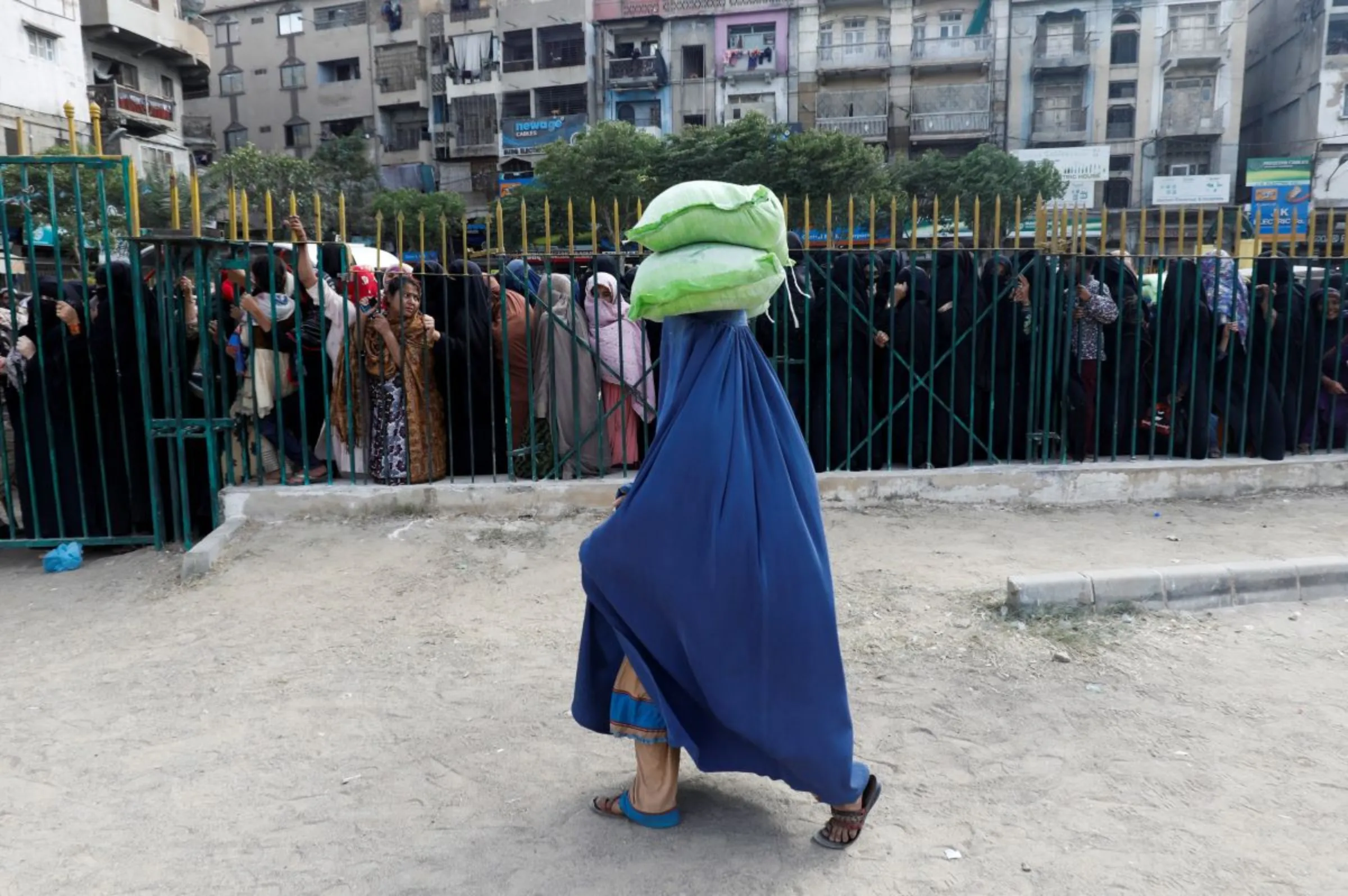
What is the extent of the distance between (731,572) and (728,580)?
2cm

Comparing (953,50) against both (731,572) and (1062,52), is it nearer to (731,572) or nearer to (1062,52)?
(1062,52)

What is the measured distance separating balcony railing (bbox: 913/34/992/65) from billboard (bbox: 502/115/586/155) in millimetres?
13593

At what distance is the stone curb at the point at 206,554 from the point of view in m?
5.04

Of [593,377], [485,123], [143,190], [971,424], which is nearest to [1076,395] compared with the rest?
[971,424]

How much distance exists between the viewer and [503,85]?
41.8 metres

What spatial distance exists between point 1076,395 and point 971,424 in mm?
775

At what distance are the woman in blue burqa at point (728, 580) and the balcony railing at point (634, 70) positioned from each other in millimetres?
40233

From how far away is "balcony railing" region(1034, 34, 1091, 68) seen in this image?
37.2m

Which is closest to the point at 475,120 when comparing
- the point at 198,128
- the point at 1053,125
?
the point at 198,128

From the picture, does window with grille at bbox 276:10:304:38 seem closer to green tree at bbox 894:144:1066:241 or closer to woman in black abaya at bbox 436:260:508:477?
green tree at bbox 894:144:1066:241

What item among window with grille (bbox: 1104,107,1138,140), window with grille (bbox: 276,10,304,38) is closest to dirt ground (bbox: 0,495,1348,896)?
window with grille (bbox: 1104,107,1138,140)

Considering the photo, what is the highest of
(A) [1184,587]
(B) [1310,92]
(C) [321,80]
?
(C) [321,80]

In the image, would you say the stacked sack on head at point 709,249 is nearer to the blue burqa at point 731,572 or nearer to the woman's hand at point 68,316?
the blue burqa at point 731,572

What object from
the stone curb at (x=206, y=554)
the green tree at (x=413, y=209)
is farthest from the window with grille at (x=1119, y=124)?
the stone curb at (x=206, y=554)
